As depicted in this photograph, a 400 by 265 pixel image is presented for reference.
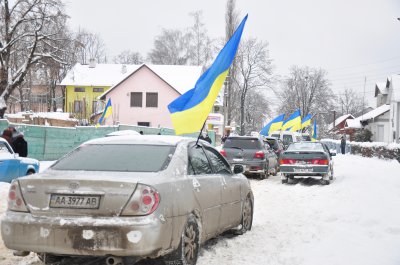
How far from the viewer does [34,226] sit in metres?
5.28

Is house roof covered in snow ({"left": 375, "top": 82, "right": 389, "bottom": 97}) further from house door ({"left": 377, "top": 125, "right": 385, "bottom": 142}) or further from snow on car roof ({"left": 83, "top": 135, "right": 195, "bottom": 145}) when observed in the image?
snow on car roof ({"left": 83, "top": 135, "right": 195, "bottom": 145})

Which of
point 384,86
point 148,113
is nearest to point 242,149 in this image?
point 148,113

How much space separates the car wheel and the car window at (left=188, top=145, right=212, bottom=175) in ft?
5.73

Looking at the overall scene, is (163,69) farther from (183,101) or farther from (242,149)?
(183,101)

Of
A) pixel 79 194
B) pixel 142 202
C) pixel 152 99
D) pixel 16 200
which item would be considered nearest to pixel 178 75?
pixel 152 99

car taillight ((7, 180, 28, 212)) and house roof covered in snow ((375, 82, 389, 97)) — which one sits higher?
house roof covered in snow ((375, 82, 389, 97))

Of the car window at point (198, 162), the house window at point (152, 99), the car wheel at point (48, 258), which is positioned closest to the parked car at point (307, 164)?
the car window at point (198, 162)

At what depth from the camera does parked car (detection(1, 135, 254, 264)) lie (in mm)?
5125

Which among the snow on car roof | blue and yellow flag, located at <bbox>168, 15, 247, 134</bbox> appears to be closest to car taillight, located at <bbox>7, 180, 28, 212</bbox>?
the snow on car roof

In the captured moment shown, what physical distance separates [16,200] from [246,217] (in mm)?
4152

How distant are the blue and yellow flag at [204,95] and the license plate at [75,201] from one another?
15.4 feet

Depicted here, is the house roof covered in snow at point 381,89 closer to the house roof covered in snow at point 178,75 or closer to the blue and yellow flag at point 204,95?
the house roof covered in snow at point 178,75

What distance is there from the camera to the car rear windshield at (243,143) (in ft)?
64.4

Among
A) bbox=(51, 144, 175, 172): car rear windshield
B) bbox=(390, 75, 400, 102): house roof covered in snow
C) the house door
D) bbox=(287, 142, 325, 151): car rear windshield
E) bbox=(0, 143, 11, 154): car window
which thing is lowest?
the house door
